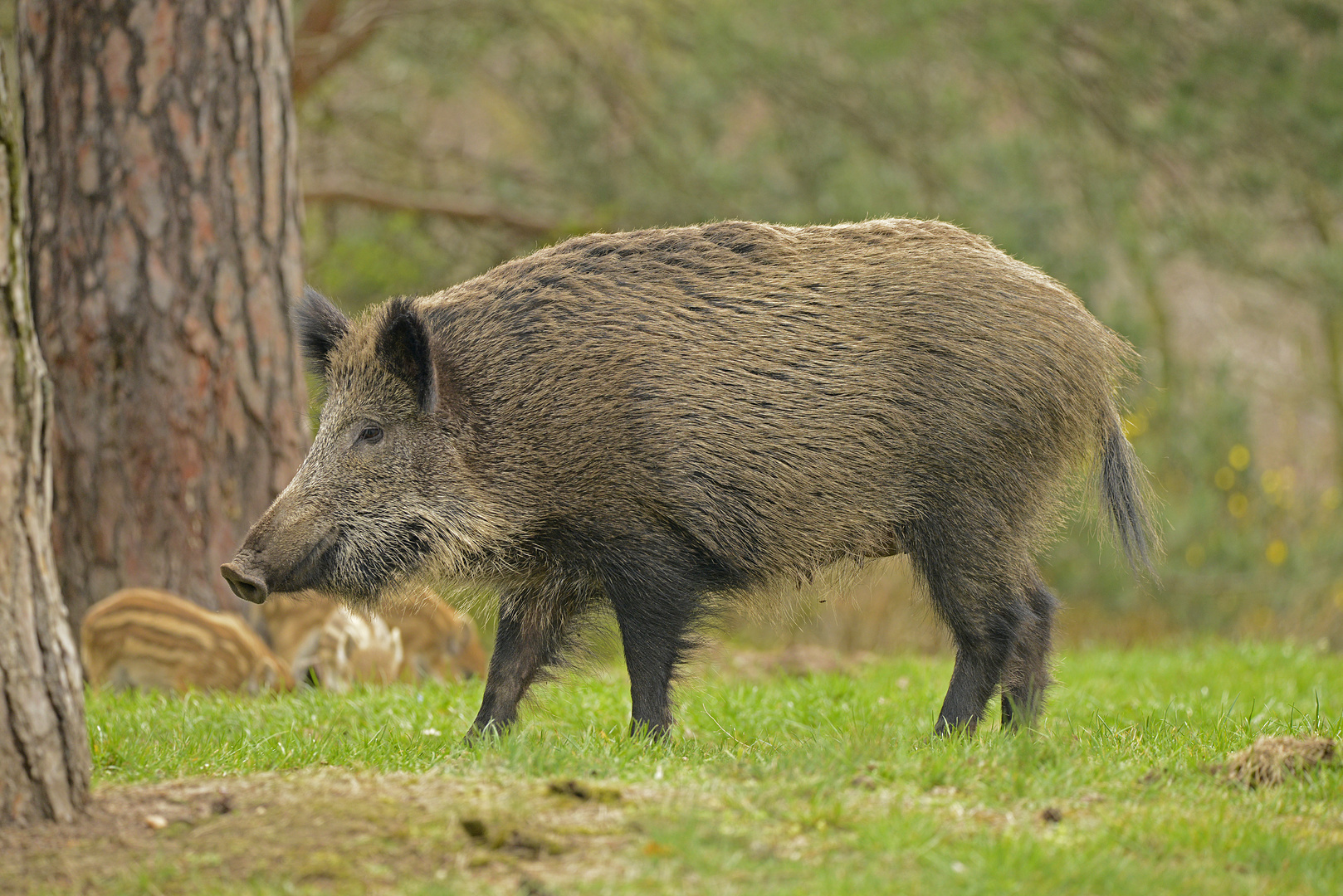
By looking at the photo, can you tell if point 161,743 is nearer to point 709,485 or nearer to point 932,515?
point 709,485

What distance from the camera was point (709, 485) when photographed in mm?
4543

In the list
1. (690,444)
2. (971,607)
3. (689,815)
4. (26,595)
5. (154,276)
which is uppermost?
(154,276)

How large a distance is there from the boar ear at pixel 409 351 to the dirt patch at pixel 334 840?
1.60 meters

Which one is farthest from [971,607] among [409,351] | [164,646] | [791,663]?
[164,646]

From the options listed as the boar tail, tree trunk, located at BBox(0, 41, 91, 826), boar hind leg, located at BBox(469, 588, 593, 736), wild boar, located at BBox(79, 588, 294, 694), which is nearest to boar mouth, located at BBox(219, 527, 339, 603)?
boar hind leg, located at BBox(469, 588, 593, 736)

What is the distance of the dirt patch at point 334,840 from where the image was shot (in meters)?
2.84

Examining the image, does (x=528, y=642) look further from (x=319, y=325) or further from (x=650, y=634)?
(x=319, y=325)

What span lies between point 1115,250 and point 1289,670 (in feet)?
18.6

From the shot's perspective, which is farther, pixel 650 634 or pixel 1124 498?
pixel 1124 498

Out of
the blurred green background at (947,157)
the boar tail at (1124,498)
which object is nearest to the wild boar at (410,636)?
the boar tail at (1124,498)

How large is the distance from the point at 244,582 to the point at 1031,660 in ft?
8.82

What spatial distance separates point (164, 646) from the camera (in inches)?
232

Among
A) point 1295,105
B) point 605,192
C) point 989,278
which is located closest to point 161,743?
point 989,278

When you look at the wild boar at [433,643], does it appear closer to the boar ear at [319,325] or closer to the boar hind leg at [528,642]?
the boar hind leg at [528,642]
